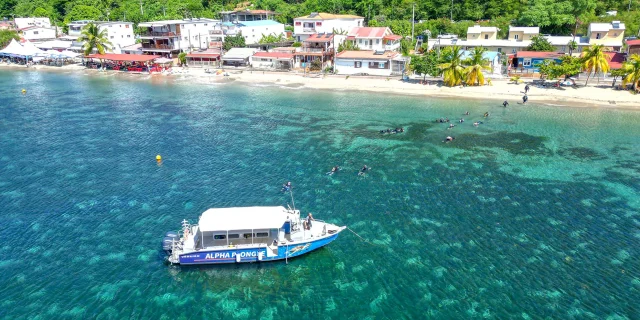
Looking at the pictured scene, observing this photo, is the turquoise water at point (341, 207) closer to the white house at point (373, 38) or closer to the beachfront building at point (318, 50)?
the beachfront building at point (318, 50)

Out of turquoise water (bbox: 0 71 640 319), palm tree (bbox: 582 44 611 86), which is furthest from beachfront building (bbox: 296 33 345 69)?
palm tree (bbox: 582 44 611 86)

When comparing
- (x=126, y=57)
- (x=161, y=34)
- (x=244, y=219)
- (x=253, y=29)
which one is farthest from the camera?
(x=253, y=29)

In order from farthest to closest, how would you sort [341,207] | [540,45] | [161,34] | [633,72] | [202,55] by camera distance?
[161,34] < [202,55] < [540,45] < [633,72] < [341,207]

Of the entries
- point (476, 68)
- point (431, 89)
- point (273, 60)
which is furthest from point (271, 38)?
point (476, 68)

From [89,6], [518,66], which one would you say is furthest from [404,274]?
[89,6]

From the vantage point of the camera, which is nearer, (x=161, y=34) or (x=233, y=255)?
(x=233, y=255)

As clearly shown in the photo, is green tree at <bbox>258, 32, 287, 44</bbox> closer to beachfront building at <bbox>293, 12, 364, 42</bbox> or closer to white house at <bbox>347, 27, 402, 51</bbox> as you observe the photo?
beachfront building at <bbox>293, 12, 364, 42</bbox>

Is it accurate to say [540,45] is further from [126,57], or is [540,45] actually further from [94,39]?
[94,39]

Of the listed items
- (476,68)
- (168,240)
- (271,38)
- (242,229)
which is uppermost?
(271,38)
